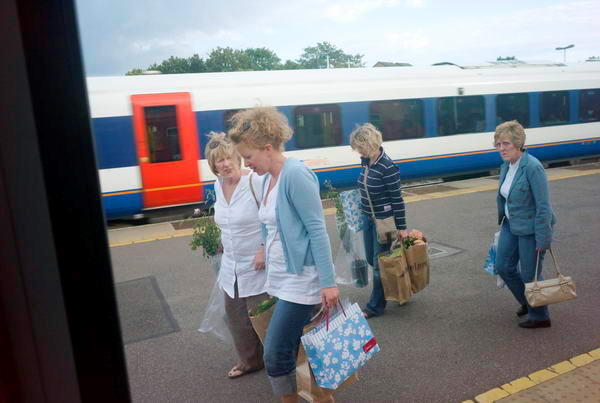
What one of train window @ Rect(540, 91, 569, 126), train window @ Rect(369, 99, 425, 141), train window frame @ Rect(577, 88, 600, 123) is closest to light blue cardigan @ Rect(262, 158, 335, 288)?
train window @ Rect(369, 99, 425, 141)

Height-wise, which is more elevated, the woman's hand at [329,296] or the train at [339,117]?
the train at [339,117]

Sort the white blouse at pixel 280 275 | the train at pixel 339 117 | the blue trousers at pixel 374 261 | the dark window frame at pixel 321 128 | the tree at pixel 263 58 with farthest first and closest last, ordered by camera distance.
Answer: the tree at pixel 263 58, the dark window frame at pixel 321 128, the train at pixel 339 117, the blue trousers at pixel 374 261, the white blouse at pixel 280 275

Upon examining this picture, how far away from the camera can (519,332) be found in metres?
4.00

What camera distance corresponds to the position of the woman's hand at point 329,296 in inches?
103

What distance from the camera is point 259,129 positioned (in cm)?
265

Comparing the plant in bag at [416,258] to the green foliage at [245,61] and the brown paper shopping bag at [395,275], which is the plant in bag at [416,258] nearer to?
the brown paper shopping bag at [395,275]

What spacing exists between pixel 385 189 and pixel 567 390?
6.40 feet

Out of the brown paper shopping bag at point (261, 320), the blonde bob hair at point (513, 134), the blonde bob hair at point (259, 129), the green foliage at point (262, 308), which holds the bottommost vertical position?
the brown paper shopping bag at point (261, 320)

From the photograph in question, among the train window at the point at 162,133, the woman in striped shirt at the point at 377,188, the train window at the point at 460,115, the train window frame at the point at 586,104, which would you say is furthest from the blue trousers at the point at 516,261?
the train window frame at the point at 586,104

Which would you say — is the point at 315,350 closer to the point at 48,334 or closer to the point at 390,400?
the point at 390,400

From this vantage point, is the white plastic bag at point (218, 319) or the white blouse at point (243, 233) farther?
the white plastic bag at point (218, 319)

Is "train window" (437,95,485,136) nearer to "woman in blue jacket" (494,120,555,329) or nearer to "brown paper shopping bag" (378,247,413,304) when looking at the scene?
"woman in blue jacket" (494,120,555,329)

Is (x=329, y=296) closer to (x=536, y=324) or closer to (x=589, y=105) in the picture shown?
(x=536, y=324)

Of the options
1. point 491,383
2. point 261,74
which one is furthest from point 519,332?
point 261,74
